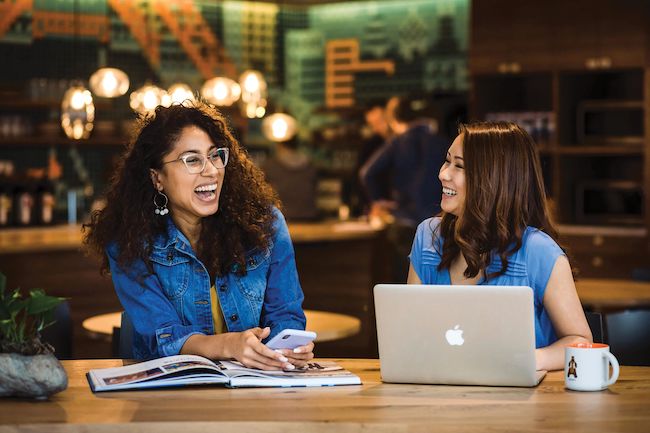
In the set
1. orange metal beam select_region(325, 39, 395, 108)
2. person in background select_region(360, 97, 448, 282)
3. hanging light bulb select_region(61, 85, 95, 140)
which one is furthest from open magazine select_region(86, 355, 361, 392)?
orange metal beam select_region(325, 39, 395, 108)

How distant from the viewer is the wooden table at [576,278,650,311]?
15.9 ft

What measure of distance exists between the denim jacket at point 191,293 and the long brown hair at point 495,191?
562mm

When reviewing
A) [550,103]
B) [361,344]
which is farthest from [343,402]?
[550,103]

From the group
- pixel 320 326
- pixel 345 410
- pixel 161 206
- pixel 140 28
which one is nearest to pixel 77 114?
pixel 320 326

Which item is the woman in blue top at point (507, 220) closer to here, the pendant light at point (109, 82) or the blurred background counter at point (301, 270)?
the blurred background counter at point (301, 270)

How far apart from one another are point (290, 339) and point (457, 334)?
46cm

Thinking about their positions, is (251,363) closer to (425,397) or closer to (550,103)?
(425,397)

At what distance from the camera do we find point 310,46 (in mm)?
11727

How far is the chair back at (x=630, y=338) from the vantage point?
4.01 metres

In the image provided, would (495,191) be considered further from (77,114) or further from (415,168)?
(415,168)

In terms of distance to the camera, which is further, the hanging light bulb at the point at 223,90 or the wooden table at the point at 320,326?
the hanging light bulb at the point at 223,90

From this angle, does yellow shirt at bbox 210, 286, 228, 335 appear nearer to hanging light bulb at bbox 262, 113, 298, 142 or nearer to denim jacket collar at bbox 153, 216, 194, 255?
denim jacket collar at bbox 153, 216, 194, 255

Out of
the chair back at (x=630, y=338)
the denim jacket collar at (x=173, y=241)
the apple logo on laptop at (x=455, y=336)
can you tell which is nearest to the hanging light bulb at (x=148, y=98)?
the chair back at (x=630, y=338)

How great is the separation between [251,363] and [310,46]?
9293mm
